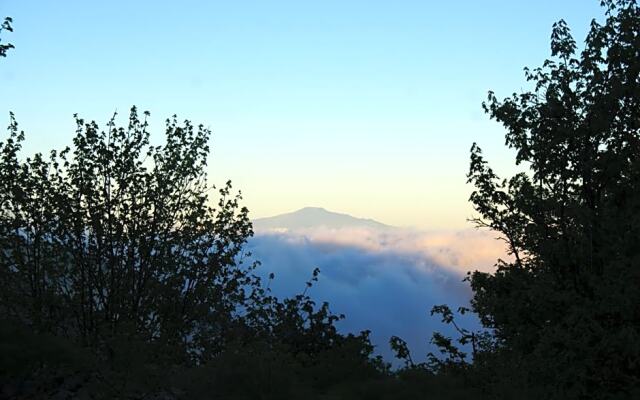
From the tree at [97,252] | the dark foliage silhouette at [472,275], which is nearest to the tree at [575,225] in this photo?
the dark foliage silhouette at [472,275]

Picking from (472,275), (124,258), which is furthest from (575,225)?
(124,258)

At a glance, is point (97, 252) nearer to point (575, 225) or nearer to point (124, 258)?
point (124, 258)

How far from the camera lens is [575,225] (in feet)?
51.4

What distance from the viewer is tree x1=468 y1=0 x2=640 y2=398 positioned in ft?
42.8

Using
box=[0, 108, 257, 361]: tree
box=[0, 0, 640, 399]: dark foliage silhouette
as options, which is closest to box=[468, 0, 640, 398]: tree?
box=[0, 0, 640, 399]: dark foliage silhouette

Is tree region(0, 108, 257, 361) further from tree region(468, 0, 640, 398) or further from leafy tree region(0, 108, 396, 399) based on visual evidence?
tree region(468, 0, 640, 398)

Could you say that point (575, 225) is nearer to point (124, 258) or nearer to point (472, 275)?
point (472, 275)

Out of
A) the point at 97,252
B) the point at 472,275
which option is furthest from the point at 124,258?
the point at 472,275

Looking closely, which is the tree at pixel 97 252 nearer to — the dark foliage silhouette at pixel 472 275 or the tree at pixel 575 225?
the dark foliage silhouette at pixel 472 275

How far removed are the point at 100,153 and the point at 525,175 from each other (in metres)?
10.8

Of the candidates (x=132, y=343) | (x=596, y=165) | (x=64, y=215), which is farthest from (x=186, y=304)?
(x=596, y=165)

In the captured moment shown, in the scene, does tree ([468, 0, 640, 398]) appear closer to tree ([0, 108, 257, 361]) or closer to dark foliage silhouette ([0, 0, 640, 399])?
dark foliage silhouette ([0, 0, 640, 399])

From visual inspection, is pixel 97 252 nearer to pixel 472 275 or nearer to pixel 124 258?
pixel 124 258

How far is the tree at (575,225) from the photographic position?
13055 millimetres
